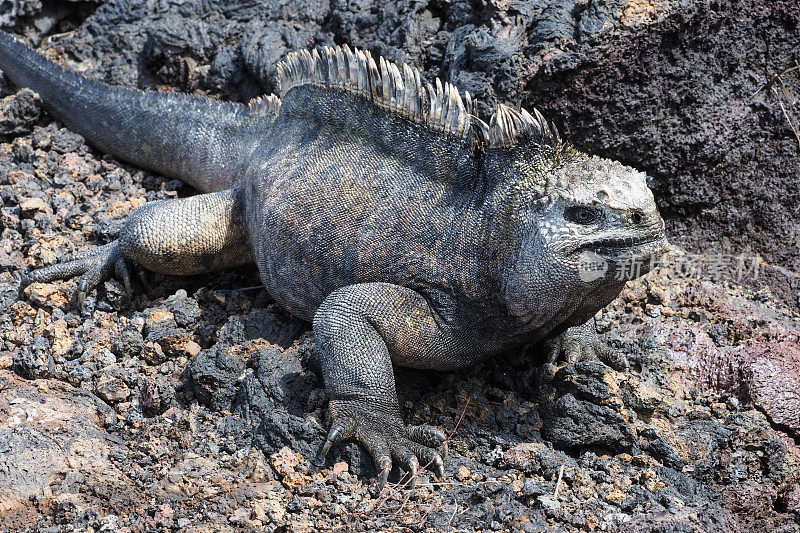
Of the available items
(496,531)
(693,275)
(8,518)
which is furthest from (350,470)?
(693,275)

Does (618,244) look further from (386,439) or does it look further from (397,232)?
(386,439)

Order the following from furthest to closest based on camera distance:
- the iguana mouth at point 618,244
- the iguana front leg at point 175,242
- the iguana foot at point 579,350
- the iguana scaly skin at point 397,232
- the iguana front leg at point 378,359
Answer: the iguana front leg at point 175,242 < the iguana foot at point 579,350 < the iguana front leg at point 378,359 < the iguana scaly skin at point 397,232 < the iguana mouth at point 618,244

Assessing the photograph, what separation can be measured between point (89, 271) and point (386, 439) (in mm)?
2189

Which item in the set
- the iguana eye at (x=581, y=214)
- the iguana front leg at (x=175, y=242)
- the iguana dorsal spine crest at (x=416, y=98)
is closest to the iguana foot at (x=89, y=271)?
the iguana front leg at (x=175, y=242)

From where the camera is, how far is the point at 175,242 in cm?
456

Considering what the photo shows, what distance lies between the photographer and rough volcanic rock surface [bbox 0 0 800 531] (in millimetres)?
3361

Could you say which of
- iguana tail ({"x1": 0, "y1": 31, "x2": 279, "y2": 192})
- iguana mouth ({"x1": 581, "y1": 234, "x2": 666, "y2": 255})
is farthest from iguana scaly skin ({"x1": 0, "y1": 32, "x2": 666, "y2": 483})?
iguana tail ({"x1": 0, "y1": 31, "x2": 279, "y2": 192})

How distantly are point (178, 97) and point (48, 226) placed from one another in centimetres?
116

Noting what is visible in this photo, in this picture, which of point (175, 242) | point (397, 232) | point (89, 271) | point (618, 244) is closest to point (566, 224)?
point (618, 244)

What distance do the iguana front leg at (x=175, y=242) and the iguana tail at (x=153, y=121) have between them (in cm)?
34

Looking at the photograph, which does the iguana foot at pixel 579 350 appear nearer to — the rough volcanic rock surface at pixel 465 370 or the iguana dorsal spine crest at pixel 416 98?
the rough volcanic rock surface at pixel 465 370

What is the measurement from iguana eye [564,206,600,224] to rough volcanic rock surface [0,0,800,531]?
800 millimetres

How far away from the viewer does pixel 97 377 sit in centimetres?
414

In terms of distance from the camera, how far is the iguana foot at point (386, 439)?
11.3 feet
